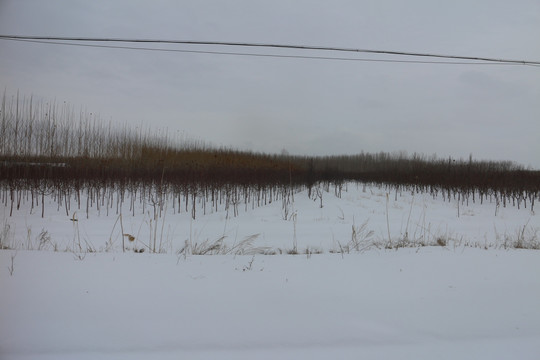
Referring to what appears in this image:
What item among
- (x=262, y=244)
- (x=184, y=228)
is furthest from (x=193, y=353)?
(x=184, y=228)

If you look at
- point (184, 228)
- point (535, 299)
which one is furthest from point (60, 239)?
point (535, 299)

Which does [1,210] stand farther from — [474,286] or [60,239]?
[474,286]

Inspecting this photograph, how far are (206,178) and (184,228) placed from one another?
13.0ft

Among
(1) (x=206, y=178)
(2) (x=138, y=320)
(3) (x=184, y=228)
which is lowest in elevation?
(3) (x=184, y=228)

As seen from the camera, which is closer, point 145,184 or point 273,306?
point 273,306

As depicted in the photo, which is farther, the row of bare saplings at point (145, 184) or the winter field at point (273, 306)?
the row of bare saplings at point (145, 184)

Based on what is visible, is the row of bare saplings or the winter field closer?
the winter field

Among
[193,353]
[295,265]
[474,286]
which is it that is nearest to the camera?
[193,353]

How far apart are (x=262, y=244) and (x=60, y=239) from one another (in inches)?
162

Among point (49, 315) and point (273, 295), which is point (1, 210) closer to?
point (49, 315)

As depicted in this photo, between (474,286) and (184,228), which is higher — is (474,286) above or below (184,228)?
above

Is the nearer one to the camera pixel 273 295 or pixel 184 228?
pixel 273 295

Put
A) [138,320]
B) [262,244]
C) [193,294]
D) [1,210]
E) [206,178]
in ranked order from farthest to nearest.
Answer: [206,178] < [1,210] < [262,244] < [193,294] < [138,320]

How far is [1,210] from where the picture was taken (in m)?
10.3
